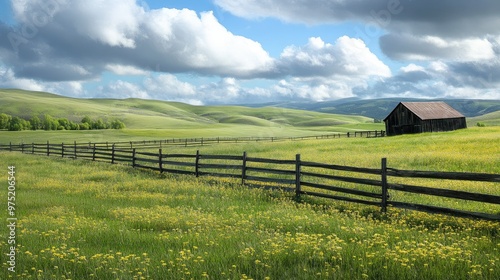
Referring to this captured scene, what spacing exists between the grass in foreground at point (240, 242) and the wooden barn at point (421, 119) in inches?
2313

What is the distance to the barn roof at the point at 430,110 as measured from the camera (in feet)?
223

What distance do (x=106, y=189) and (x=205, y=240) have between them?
10.6 m

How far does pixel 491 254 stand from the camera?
707cm

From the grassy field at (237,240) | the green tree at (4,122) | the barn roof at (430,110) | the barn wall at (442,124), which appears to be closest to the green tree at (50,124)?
the green tree at (4,122)

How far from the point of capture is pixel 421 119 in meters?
66.4

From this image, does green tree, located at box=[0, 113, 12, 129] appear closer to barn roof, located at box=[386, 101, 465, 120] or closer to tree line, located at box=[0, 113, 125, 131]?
tree line, located at box=[0, 113, 125, 131]

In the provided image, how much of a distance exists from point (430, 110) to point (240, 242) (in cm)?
6976

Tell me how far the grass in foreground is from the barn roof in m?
59.5

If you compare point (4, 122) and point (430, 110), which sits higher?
point (4, 122)

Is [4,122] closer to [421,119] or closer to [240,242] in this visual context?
[421,119]

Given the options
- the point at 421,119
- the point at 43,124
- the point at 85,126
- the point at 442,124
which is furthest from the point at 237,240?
the point at 43,124

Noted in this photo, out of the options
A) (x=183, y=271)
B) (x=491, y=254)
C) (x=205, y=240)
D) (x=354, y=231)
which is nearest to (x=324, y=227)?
(x=354, y=231)

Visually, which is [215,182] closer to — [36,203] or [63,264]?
[36,203]

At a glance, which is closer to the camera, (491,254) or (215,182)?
(491,254)
